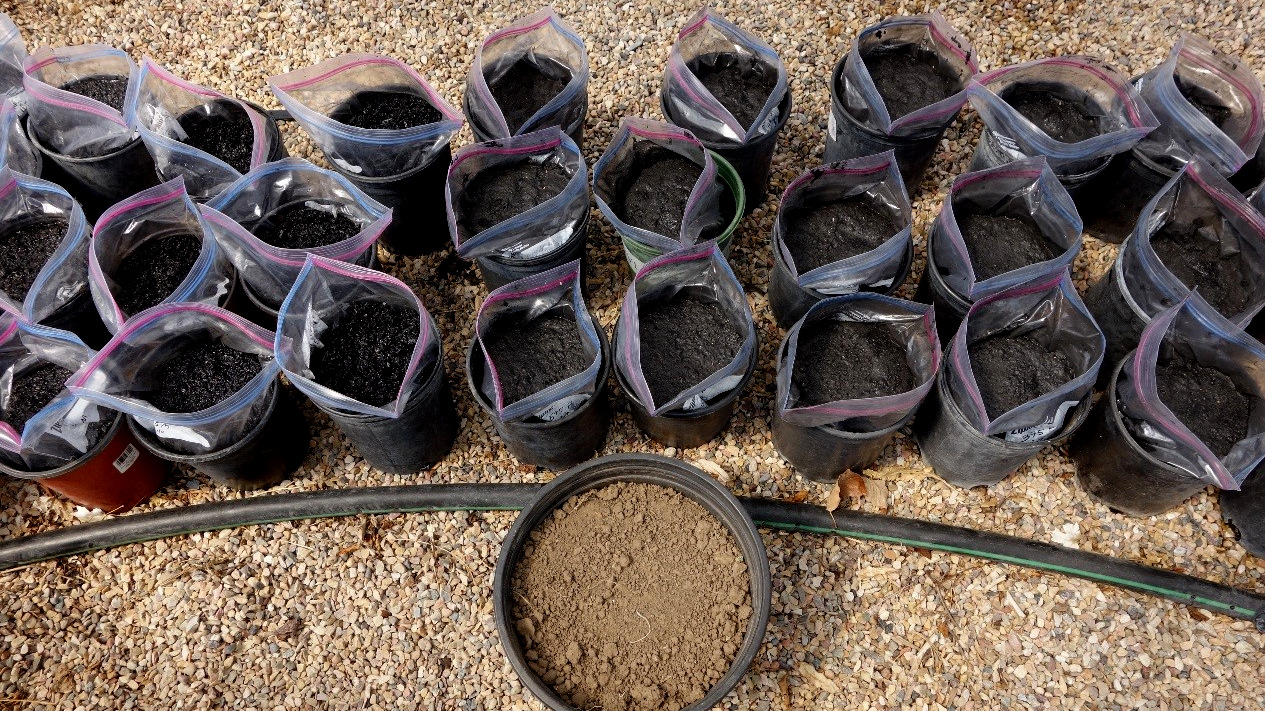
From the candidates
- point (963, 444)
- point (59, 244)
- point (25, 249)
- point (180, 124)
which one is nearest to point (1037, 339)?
point (963, 444)

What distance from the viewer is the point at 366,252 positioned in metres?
2.95

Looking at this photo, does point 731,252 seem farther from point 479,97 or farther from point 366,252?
point 366,252

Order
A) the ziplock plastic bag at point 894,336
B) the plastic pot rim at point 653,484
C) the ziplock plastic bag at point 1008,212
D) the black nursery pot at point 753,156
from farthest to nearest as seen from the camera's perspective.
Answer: the black nursery pot at point 753,156, the ziplock plastic bag at point 1008,212, the ziplock plastic bag at point 894,336, the plastic pot rim at point 653,484

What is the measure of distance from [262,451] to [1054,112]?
353cm

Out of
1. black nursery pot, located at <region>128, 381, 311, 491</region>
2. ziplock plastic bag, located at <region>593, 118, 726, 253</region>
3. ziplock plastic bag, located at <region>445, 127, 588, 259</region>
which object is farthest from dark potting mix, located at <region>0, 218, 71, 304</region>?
ziplock plastic bag, located at <region>593, 118, 726, 253</region>

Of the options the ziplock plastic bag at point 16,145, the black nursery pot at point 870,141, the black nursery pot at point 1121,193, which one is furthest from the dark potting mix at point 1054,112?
the ziplock plastic bag at point 16,145

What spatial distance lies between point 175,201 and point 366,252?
80cm

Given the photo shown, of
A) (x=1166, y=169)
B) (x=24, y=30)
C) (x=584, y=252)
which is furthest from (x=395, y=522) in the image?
(x=24, y=30)

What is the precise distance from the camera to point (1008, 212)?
3121mm

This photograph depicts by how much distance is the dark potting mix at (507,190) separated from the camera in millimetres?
3074

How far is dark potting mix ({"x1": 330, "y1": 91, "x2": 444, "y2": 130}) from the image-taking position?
3265mm

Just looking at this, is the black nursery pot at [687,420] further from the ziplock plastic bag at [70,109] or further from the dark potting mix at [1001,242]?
the ziplock plastic bag at [70,109]

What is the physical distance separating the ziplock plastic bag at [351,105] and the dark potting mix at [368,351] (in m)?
0.63

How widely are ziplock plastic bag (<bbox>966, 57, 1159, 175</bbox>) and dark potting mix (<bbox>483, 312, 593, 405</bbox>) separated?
74.1 inches
